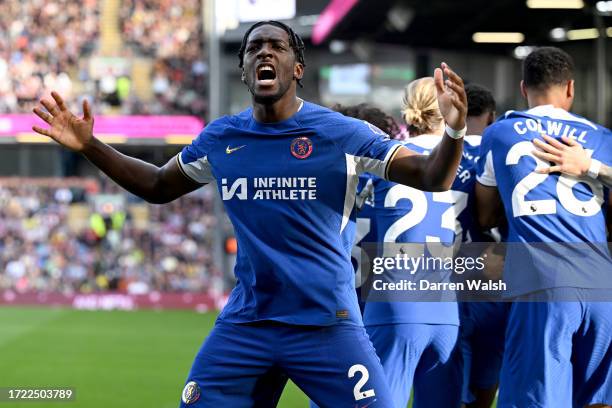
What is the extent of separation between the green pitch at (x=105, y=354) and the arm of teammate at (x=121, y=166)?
602 centimetres

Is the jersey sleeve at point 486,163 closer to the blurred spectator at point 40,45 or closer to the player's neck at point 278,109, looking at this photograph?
the player's neck at point 278,109

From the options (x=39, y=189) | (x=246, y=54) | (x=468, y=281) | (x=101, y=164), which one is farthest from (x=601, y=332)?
(x=39, y=189)

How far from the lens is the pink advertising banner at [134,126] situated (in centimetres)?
2664

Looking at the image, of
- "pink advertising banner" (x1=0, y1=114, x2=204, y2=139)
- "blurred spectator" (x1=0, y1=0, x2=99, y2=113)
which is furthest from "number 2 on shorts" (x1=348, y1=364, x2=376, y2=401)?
"blurred spectator" (x1=0, y1=0, x2=99, y2=113)

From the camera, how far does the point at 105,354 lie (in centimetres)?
1557

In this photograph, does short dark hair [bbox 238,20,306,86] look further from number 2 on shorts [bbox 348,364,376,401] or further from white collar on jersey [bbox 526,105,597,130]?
white collar on jersey [bbox 526,105,597,130]

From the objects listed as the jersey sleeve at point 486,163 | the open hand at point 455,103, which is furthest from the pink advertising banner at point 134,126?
the open hand at point 455,103

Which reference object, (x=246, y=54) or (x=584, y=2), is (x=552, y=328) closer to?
(x=246, y=54)

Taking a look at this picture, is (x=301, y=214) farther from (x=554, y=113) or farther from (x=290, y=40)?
(x=554, y=113)

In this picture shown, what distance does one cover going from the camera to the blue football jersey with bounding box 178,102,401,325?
4.09 m

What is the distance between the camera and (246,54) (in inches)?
169

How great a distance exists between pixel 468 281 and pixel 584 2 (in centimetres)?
1396

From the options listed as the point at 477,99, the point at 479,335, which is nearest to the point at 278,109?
the point at 477,99

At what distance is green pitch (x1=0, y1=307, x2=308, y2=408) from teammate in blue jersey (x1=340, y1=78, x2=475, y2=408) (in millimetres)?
4957
